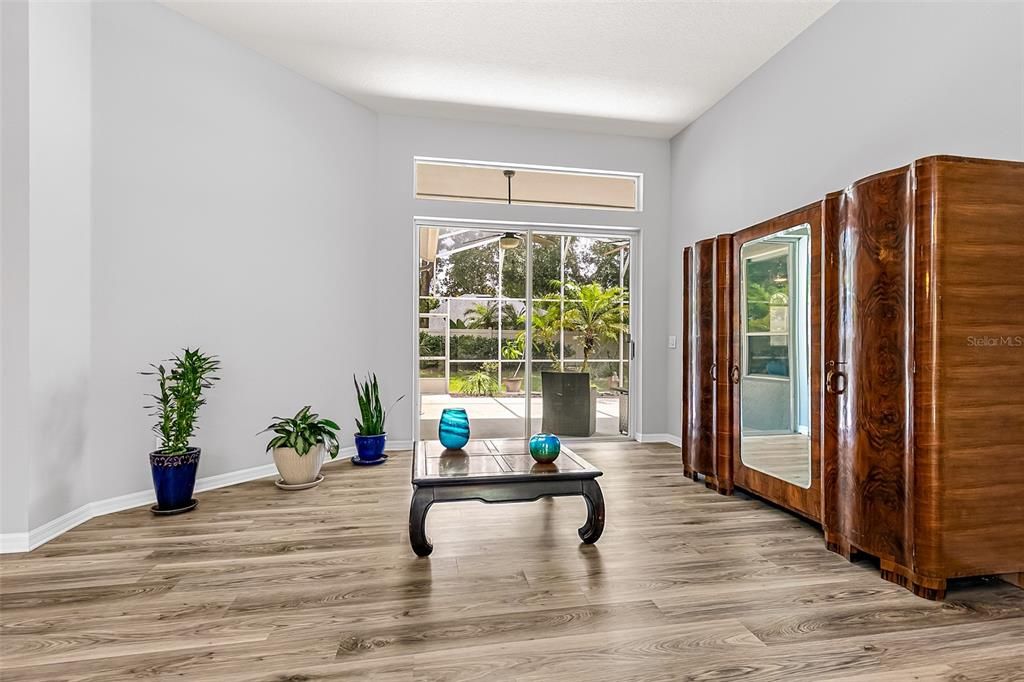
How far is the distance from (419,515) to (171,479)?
1.73m

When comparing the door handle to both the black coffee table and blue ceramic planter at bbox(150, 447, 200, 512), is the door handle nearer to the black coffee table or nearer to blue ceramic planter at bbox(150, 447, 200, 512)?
the black coffee table

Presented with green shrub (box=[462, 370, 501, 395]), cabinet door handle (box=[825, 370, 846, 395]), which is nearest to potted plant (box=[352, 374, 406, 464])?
green shrub (box=[462, 370, 501, 395])

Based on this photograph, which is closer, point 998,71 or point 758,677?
point 758,677

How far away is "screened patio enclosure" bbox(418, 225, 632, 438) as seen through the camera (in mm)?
5039

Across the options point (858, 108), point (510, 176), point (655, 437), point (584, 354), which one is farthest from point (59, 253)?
point (655, 437)

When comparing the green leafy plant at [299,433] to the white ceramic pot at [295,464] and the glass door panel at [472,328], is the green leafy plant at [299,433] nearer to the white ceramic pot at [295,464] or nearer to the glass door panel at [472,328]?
the white ceramic pot at [295,464]

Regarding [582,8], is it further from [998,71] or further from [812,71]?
[998,71]

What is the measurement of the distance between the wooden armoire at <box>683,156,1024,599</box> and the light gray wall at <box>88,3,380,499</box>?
3.73 m

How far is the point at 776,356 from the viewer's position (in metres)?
3.11

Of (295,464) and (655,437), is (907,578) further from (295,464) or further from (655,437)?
(295,464)

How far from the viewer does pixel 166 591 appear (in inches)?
82.8

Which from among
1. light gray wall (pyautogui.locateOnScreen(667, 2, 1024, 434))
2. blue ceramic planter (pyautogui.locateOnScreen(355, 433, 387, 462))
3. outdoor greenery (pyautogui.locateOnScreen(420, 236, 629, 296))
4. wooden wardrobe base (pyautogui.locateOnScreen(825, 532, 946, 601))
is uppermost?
light gray wall (pyautogui.locateOnScreen(667, 2, 1024, 434))

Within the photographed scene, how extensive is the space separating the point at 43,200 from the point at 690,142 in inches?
194

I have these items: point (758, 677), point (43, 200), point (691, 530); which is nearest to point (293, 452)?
point (43, 200)
